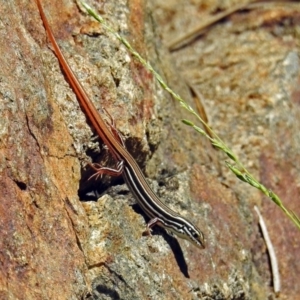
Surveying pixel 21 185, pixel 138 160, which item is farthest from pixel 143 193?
pixel 21 185

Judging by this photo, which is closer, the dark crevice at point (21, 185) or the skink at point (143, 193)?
the dark crevice at point (21, 185)

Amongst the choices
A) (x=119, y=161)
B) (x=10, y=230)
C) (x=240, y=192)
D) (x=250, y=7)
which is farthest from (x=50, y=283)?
(x=250, y=7)

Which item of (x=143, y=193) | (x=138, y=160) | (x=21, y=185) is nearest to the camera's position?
(x=21, y=185)

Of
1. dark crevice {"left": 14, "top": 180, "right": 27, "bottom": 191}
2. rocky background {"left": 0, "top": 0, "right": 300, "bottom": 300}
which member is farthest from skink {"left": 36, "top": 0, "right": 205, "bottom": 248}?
dark crevice {"left": 14, "top": 180, "right": 27, "bottom": 191}

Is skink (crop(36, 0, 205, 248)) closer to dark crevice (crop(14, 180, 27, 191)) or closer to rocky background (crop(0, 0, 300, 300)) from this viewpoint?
rocky background (crop(0, 0, 300, 300))

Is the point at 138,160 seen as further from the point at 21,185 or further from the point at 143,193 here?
the point at 21,185

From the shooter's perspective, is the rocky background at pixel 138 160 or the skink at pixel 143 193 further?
the skink at pixel 143 193

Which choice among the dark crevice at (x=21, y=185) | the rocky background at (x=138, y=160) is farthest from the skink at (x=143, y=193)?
the dark crevice at (x=21, y=185)

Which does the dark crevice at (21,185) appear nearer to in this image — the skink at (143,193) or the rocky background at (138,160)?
the rocky background at (138,160)
